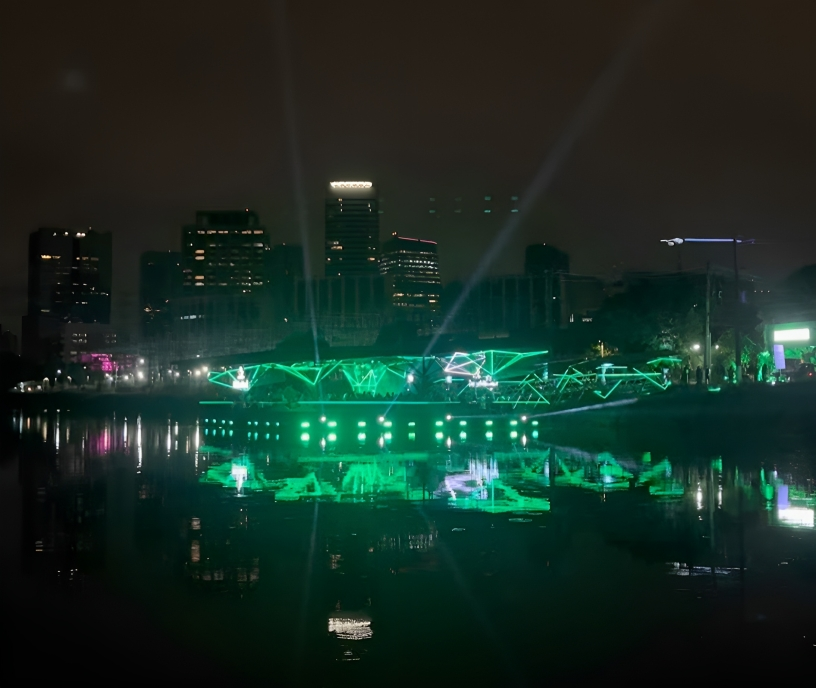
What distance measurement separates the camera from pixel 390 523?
15578 millimetres

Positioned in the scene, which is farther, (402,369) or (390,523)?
(402,369)

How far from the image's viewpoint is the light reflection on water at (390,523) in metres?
10.7

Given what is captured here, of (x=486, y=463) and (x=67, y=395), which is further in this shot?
(x=67, y=395)

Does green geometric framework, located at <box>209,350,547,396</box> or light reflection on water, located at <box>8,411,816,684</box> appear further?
green geometric framework, located at <box>209,350,547,396</box>

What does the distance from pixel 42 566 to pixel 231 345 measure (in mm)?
99420

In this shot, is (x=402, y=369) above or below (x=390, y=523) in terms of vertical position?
above

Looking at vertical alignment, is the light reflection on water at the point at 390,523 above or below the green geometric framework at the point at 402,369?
below

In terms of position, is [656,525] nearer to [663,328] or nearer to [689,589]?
[689,589]

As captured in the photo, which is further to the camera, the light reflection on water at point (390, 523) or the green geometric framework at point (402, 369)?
the green geometric framework at point (402, 369)

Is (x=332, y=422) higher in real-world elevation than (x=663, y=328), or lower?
lower

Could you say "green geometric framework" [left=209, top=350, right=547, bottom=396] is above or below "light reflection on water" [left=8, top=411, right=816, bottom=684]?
above

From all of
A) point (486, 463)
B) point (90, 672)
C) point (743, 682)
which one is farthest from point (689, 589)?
point (486, 463)

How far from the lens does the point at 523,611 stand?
9.61m

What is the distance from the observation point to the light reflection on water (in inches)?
423
